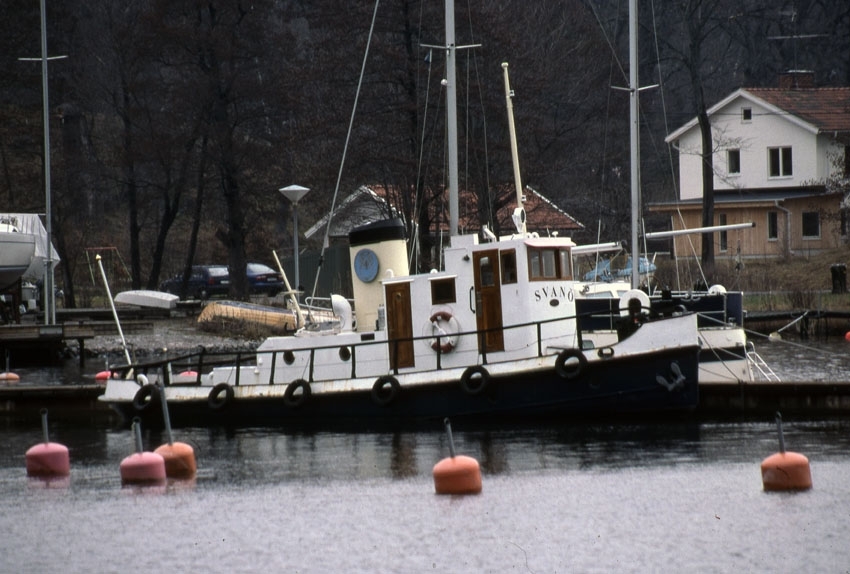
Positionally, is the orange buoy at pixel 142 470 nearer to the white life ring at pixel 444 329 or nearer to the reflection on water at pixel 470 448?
the reflection on water at pixel 470 448

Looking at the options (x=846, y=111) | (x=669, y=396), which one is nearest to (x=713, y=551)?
(x=669, y=396)

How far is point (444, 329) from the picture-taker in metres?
23.0

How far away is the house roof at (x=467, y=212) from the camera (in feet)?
143

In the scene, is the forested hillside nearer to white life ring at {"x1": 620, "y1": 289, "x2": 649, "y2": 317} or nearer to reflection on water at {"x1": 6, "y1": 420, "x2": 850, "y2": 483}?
white life ring at {"x1": 620, "y1": 289, "x2": 649, "y2": 317}

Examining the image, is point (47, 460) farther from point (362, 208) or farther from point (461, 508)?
point (362, 208)

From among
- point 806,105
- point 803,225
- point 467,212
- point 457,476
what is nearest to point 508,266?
point 457,476

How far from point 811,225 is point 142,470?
45727 mm

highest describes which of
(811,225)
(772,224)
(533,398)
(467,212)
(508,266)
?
(467,212)

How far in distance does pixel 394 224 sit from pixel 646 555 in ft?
37.7

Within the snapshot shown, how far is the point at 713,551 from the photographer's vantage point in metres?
14.0

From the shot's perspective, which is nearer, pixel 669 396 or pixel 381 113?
pixel 669 396

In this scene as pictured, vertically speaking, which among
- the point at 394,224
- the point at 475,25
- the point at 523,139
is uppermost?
the point at 475,25

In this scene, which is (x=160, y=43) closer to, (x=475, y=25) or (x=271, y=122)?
(x=271, y=122)

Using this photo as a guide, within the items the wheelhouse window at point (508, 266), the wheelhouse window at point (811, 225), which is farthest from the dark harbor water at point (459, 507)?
the wheelhouse window at point (811, 225)
